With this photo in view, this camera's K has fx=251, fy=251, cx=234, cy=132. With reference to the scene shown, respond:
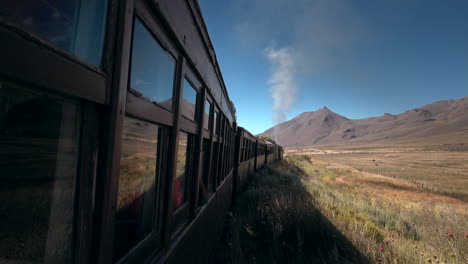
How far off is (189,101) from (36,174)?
153 centimetres

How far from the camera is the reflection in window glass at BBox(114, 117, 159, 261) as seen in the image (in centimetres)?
121

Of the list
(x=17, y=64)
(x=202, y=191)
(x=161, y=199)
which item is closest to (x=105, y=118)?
(x=17, y=64)

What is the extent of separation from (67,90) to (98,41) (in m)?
0.28

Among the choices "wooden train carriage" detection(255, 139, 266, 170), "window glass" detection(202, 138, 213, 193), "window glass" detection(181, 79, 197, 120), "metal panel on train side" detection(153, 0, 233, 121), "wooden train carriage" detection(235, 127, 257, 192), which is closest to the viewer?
"metal panel on train side" detection(153, 0, 233, 121)

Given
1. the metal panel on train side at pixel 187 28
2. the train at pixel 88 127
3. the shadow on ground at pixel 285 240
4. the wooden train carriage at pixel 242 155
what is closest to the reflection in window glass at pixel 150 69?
the train at pixel 88 127

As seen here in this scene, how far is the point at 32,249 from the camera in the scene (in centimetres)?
75

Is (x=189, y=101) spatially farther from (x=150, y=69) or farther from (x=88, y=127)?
(x=88, y=127)

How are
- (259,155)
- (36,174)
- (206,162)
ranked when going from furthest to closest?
(259,155)
(206,162)
(36,174)

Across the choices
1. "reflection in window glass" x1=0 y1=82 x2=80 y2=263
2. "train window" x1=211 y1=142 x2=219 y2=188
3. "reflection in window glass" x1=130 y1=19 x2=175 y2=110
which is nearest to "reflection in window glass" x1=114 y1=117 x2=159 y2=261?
"reflection in window glass" x1=130 y1=19 x2=175 y2=110

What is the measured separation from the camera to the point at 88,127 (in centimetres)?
89

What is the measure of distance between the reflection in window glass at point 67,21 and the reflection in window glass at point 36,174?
16cm

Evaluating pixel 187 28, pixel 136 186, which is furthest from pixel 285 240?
pixel 187 28

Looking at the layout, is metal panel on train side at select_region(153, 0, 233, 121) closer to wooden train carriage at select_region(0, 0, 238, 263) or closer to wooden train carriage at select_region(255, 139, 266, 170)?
wooden train carriage at select_region(0, 0, 238, 263)

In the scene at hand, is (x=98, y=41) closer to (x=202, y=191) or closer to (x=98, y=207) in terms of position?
(x=98, y=207)
